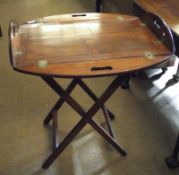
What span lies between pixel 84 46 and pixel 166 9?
0.74m

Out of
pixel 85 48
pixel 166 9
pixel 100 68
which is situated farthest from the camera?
pixel 166 9

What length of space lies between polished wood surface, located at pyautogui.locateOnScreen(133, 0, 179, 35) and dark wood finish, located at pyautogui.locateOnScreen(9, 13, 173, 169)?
15 centimetres

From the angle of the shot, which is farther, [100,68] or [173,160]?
[173,160]

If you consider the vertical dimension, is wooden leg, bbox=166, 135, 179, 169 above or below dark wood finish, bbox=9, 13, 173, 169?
below

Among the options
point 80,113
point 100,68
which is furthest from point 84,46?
point 80,113

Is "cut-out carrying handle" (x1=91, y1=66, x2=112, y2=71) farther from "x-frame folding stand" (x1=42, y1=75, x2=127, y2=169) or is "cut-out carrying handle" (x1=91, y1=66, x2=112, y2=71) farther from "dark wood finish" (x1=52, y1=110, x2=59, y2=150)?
"dark wood finish" (x1=52, y1=110, x2=59, y2=150)

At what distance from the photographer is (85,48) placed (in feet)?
3.92

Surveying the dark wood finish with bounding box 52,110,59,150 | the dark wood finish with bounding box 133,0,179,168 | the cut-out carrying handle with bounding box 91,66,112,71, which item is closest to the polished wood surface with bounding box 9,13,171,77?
the cut-out carrying handle with bounding box 91,66,112,71

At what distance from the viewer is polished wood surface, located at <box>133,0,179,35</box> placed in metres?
1.47

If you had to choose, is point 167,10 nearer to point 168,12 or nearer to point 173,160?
point 168,12

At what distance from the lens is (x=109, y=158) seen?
5.27 ft

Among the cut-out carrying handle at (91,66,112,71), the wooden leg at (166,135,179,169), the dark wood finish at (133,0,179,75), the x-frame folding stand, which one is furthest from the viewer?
the wooden leg at (166,135,179,169)

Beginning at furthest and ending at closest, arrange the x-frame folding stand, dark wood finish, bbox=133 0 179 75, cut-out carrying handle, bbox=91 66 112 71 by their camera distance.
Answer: dark wood finish, bbox=133 0 179 75 < the x-frame folding stand < cut-out carrying handle, bbox=91 66 112 71

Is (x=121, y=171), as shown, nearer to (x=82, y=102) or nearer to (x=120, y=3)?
(x=82, y=102)
